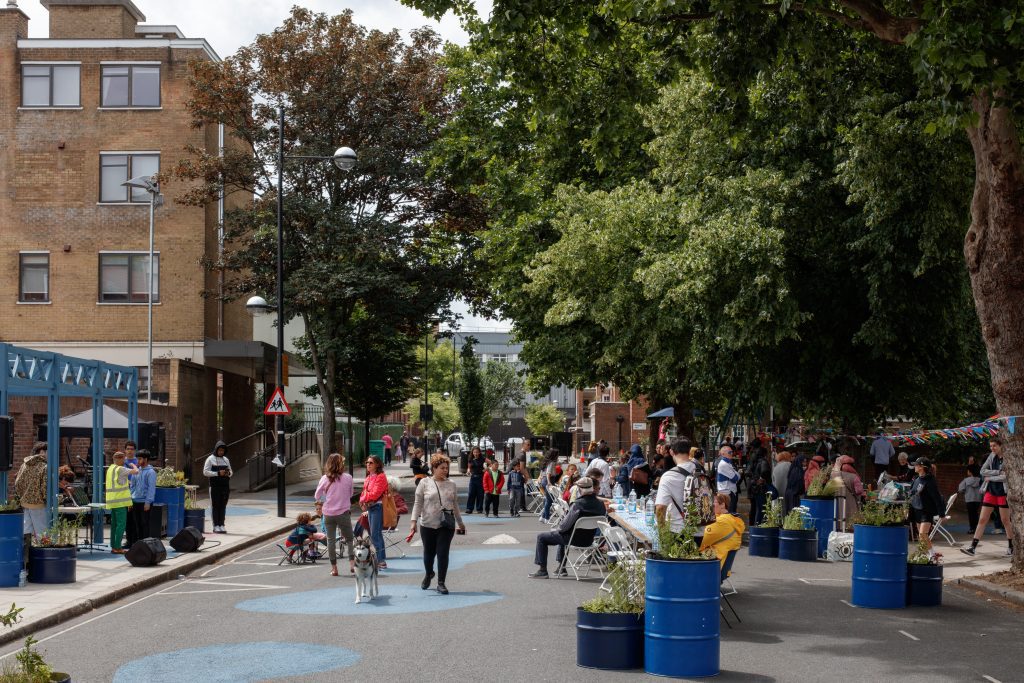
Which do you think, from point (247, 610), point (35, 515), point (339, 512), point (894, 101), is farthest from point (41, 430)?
point (894, 101)

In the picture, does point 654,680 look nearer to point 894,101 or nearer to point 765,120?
point 894,101

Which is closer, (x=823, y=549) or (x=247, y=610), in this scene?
(x=247, y=610)

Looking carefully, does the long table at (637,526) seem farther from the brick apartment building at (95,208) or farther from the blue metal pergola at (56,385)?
the brick apartment building at (95,208)

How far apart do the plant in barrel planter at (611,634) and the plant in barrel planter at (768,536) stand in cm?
1009

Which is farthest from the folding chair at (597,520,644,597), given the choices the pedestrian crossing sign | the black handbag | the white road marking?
the pedestrian crossing sign

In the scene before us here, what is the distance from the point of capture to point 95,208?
39.8 metres

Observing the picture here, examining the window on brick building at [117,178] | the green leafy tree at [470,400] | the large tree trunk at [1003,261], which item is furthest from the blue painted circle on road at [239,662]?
the green leafy tree at [470,400]

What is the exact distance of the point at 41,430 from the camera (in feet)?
90.2

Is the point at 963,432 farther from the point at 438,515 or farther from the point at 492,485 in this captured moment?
the point at 492,485

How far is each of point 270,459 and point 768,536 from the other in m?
27.1

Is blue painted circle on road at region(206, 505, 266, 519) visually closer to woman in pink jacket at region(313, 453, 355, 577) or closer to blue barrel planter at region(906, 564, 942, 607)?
woman in pink jacket at region(313, 453, 355, 577)

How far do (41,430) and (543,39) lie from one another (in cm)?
1689

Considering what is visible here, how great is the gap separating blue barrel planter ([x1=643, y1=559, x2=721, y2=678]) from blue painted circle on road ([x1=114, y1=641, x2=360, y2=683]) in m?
2.71

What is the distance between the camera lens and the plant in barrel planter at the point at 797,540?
750 inches
